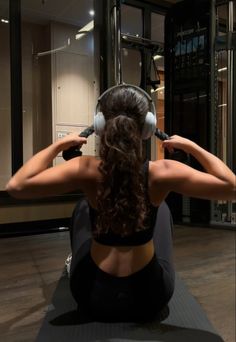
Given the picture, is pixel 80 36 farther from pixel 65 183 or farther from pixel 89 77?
pixel 65 183

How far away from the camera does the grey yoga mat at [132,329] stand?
87 cm

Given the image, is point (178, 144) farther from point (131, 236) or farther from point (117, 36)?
point (117, 36)

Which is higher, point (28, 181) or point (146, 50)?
point (146, 50)

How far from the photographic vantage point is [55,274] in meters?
2.12

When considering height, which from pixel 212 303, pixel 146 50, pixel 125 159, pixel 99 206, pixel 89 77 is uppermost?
pixel 146 50

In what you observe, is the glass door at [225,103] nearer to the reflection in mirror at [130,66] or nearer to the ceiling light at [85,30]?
the reflection in mirror at [130,66]

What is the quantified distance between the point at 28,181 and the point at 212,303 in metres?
1.22

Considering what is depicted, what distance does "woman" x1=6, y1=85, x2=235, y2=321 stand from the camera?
→ 0.86m

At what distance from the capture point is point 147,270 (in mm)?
952

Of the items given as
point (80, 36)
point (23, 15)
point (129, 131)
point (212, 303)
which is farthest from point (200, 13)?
point (129, 131)

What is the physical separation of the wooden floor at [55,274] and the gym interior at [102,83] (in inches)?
1.0

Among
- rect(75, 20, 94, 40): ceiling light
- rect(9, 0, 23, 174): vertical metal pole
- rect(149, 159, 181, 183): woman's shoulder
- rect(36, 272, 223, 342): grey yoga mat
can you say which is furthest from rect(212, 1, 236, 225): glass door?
rect(149, 159, 181, 183): woman's shoulder

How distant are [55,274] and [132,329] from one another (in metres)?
1.29

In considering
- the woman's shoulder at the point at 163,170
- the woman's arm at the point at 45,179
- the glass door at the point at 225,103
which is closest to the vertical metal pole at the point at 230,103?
the glass door at the point at 225,103
